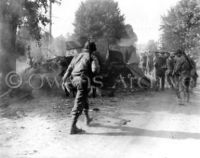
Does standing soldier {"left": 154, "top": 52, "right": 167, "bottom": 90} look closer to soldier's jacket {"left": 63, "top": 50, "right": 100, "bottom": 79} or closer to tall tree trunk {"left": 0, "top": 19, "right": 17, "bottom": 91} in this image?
tall tree trunk {"left": 0, "top": 19, "right": 17, "bottom": 91}

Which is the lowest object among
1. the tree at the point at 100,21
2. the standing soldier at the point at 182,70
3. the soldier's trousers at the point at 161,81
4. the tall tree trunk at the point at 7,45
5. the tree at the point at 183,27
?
the soldier's trousers at the point at 161,81

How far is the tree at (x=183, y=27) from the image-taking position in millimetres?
22044

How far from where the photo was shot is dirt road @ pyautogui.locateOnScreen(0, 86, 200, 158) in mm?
4871

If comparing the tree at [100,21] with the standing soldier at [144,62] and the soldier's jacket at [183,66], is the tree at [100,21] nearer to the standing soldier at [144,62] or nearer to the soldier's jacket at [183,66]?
the standing soldier at [144,62]

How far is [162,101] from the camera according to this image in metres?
11.3

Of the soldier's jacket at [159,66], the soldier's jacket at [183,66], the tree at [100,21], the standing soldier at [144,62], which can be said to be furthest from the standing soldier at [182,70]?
the tree at [100,21]

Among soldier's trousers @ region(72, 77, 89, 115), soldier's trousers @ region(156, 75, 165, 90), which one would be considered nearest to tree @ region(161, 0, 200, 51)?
soldier's trousers @ region(156, 75, 165, 90)

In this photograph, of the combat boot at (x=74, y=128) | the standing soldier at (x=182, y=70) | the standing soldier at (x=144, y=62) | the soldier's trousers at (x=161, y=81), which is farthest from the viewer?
the standing soldier at (x=144, y=62)

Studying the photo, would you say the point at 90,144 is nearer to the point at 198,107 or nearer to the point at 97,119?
the point at 97,119

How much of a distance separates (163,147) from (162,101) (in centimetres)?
629

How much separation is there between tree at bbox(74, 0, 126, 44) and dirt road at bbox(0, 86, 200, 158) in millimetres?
34446

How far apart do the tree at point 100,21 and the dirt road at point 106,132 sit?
113 ft

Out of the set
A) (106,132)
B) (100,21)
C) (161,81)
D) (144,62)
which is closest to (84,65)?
(106,132)

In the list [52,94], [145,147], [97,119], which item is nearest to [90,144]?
[145,147]
